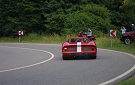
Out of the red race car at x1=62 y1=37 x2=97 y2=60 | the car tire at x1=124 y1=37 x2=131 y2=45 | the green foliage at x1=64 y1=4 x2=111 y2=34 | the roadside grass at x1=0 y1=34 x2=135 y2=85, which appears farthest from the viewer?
the green foliage at x1=64 y1=4 x2=111 y2=34

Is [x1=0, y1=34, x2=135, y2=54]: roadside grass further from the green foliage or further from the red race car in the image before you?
the red race car

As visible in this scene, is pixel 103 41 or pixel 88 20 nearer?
pixel 103 41

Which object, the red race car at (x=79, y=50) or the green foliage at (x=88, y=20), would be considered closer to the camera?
the red race car at (x=79, y=50)

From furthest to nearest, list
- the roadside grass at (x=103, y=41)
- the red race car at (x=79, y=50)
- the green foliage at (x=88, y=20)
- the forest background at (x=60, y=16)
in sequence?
the forest background at (x=60, y=16) < the green foliage at (x=88, y=20) < the roadside grass at (x=103, y=41) < the red race car at (x=79, y=50)

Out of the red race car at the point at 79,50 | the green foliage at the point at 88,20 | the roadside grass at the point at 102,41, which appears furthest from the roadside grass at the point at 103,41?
the red race car at the point at 79,50

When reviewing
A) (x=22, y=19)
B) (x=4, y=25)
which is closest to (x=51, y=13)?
(x=22, y=19)

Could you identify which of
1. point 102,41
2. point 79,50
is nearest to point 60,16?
point 102,41

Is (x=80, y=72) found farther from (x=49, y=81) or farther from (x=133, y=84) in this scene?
(x=133, y=84)

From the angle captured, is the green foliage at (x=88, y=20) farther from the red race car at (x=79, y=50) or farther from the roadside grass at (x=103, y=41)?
the red race car at (x=79, y=50)

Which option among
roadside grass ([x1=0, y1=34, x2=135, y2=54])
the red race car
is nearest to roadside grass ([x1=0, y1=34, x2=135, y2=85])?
roadside grass ([x1=0, y1=34, x2=135, y2=54])

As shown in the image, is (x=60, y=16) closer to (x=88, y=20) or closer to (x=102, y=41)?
(x=88, y=20)

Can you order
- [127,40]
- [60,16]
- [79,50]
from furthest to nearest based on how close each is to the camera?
[60,16] → [127,40] → [79,50]

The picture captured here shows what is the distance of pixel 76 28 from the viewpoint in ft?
128

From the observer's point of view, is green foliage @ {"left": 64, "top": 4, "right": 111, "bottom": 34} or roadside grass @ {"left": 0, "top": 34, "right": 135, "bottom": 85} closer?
roadside grass @ {"left": 0, "top": 34, "right": 135, "bottom": 85}
